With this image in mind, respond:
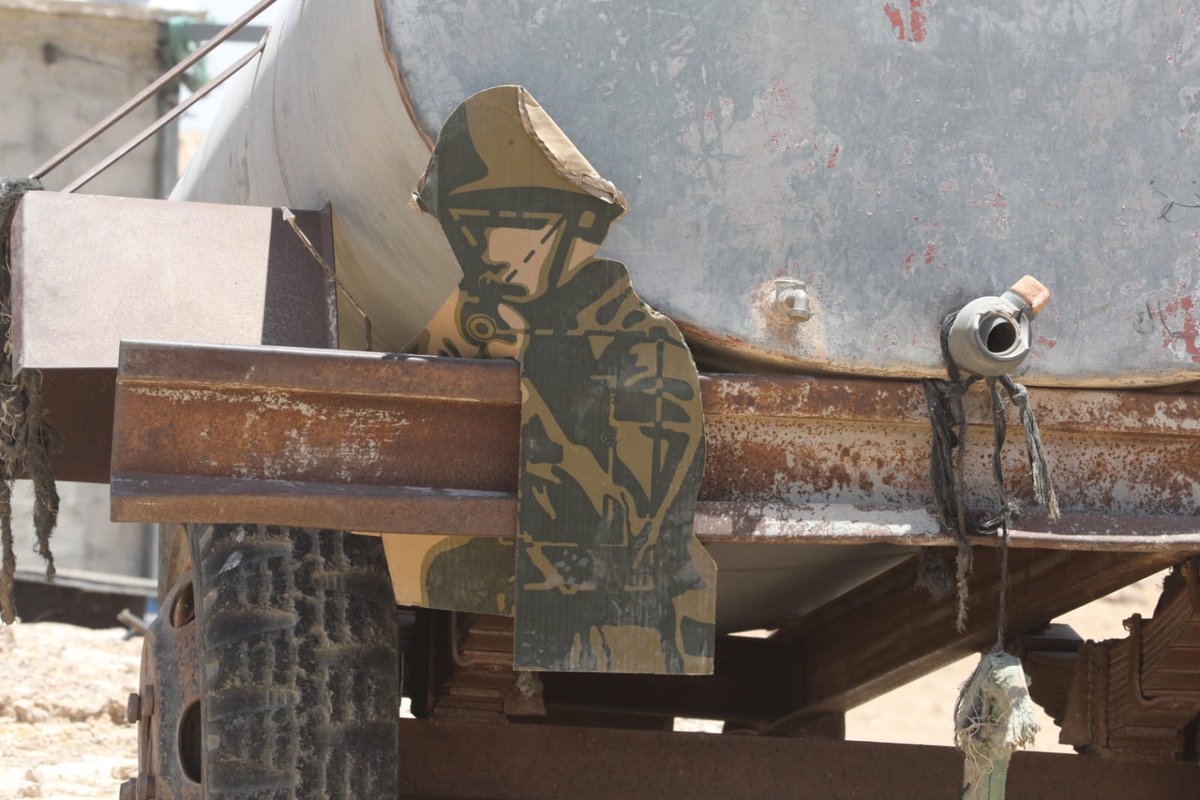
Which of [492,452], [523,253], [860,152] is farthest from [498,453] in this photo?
[860,152]

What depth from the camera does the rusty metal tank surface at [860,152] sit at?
2422 millimetres

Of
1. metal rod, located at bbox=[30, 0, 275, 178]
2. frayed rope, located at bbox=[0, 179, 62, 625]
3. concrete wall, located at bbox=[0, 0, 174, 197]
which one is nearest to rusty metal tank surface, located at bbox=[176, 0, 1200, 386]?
frayed rope, located at bbox=[0, 179, 62, 625]

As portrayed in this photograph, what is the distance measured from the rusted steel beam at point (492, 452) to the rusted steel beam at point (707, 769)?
0.94 m

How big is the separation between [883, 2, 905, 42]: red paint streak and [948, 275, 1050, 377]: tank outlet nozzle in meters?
0.43

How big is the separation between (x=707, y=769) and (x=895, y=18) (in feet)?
5.16

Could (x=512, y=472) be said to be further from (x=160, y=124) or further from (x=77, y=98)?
(x=77, y=98)

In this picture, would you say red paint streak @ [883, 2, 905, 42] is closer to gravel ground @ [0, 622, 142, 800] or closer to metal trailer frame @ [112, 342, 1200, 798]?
metal trailer frame @ [112, 342, 1200, 798]

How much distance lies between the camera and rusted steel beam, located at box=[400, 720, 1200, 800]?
321 centimetres

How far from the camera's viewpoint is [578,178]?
90.1 inches

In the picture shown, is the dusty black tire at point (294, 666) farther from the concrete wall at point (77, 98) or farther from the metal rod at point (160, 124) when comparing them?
the concrete wall at point (77, 98)

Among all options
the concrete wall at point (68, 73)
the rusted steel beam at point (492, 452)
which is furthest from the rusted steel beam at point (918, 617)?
the concrete wall at point (68, 73)

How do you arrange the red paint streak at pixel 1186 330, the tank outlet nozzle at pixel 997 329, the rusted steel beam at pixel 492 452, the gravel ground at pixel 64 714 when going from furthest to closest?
the gravel ground at pixel 64 714
the red paint streak at pixel 1186 330
the tank outlet nozzle at pixel 997 329
the rusted steel beam at pixel 492 452

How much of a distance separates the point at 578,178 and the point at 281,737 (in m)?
0.95

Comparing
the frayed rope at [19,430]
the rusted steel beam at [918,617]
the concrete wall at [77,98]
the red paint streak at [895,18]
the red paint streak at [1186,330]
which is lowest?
the rusted steel beam at [918,617]
